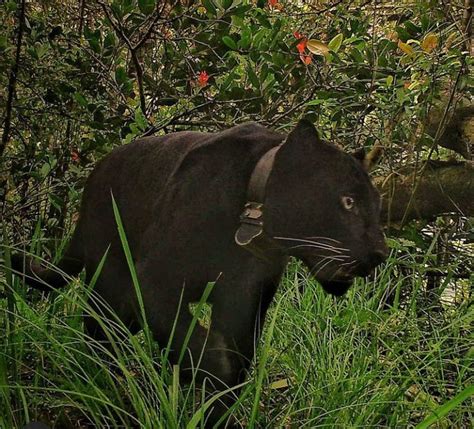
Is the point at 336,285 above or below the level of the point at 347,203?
below

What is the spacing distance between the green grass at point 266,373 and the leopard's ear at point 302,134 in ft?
1.47

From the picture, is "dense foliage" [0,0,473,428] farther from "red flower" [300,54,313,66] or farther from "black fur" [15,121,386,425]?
"black fur" [15,121,386,425]

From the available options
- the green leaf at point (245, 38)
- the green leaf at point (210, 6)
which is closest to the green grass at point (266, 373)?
the green leaf at point (245, 38)

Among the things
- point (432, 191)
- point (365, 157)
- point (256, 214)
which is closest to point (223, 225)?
point (256, 214)

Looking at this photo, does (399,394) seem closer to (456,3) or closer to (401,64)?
(401,64)

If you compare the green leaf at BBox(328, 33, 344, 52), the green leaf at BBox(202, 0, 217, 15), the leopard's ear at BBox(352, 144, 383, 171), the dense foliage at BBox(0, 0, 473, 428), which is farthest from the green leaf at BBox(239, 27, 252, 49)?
the leopard's ear at BBox(352, 144, 383, 171)

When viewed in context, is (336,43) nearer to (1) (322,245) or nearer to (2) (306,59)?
(2) (306,59)

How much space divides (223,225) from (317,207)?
0.67 ft

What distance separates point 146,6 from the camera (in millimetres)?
2561

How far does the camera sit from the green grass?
66.8 inches

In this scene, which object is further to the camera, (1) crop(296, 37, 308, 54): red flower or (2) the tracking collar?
(1) crop(296, 37, 308, 54): red flower

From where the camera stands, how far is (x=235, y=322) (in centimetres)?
163

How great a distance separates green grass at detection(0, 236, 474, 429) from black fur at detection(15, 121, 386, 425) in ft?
0.28

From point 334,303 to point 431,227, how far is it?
1.13 meters
